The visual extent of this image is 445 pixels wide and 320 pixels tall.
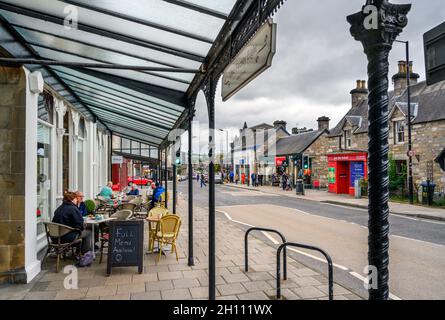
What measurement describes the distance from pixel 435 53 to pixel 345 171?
25.9m

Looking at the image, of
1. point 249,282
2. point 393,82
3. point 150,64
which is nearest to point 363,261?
point 249,282

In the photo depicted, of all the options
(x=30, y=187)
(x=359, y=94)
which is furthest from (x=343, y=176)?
(x=30, y=187)

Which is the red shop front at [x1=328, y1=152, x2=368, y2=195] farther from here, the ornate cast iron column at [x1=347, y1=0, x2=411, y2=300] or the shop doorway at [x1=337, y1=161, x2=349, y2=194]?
the ornate cast iron column at [x1=347, y1=0, x2=411, y2=300]

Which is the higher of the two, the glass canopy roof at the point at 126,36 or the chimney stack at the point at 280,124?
the chimney stack at the point at 280,124

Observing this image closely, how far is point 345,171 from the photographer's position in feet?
85.1

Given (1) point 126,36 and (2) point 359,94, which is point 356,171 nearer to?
(2) point 359,94

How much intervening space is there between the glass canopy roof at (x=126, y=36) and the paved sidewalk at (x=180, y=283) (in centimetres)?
325

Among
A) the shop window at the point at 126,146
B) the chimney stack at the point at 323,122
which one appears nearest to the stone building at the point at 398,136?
the chimney stack at the point at 323,122

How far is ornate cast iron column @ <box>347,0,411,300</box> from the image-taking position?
5.84 feet

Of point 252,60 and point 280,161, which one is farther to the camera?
point 280,161

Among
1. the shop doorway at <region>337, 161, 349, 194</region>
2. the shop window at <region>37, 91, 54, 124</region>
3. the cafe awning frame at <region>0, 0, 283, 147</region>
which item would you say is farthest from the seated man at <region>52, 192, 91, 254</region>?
the shop doorway at <region>337, 161, 349, 194</region>

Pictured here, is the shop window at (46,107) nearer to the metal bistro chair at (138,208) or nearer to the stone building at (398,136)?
the metal bistro chair at (138,208)

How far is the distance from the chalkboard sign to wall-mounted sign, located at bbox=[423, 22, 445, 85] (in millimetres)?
5110

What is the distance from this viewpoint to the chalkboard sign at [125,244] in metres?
5.68
